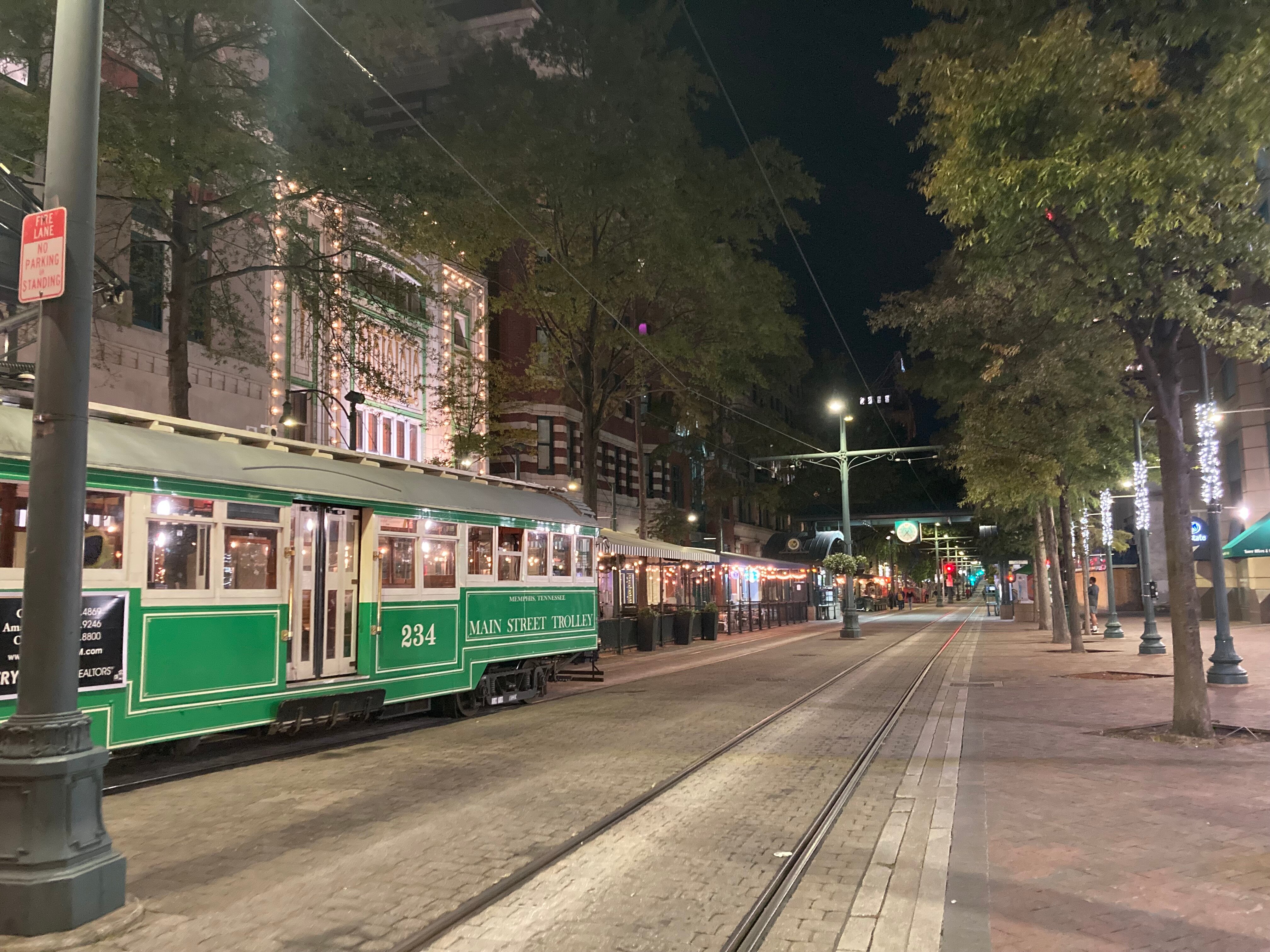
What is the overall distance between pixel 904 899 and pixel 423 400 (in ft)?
83.7

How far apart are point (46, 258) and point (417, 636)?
305 inches

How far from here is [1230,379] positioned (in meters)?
33.0

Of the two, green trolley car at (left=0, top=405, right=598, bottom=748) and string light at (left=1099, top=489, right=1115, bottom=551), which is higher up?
string light at (left=1099, top=489, right=1115, bottom=551)

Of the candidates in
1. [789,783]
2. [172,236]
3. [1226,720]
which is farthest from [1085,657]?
[172,236]

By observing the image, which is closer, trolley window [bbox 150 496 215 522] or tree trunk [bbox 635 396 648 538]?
trolley window [bbox 150 496 215 522]

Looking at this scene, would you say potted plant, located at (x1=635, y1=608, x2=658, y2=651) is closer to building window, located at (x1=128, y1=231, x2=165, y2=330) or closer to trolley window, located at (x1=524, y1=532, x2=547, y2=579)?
trolley window, located at (x1=524, y1=532, x2=547, y2=579)

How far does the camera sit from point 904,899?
18.3 feet

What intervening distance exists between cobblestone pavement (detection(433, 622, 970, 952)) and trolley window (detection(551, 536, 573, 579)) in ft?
19.4

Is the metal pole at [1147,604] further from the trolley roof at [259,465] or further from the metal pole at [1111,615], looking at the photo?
the trolley roof at [259,465]

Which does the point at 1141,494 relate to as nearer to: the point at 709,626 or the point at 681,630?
the point at 681,630

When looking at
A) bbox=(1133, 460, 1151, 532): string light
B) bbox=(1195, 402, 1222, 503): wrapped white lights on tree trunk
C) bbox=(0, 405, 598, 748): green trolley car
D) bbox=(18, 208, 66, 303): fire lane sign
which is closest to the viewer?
bbox=(18, 208, 66, 303): fire lane sign

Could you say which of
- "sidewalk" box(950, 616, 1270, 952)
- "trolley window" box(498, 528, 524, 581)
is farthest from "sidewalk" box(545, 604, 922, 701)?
"sidewalk" box(950, 616, 1270, 952)

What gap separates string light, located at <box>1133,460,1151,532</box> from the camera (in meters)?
19.2

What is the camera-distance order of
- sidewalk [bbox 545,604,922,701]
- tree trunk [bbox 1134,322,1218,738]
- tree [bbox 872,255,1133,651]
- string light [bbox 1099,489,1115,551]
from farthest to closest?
string light [bbox 1099,489,1115,551] → sidewalk [bbox 545,604,922,701] → tree [bbox 872,255,1133,651] → tree trunk [bbox 1134,322,1218,738]
